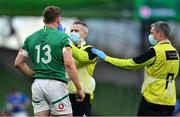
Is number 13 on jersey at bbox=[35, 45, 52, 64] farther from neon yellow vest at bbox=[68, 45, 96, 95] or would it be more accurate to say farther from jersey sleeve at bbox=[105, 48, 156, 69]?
jersey sleeve at bbox=[105, 48, 156, 69]

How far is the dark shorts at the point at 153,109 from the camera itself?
1151 cm

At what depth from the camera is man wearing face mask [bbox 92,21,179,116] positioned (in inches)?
443

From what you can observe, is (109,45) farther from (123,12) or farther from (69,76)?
(69,76)

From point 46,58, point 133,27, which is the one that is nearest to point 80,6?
point 133,27

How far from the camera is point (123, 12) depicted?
19.0 m

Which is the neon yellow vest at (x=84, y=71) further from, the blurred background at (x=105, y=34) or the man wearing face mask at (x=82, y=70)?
the blurred background at (x=105, y=34)

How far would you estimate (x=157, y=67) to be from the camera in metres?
11.3

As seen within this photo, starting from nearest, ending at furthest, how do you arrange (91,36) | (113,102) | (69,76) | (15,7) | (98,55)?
(69,76) < (98,55) < (15,7) < (113,102) < (91,36)

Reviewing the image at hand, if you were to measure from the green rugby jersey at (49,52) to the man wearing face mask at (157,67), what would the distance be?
3.11ft

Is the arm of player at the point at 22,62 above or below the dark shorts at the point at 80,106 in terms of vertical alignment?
above

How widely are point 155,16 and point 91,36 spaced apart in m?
5.82

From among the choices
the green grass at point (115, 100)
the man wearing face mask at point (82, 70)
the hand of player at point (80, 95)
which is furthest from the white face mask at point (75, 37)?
the green grass at point (115, 100)

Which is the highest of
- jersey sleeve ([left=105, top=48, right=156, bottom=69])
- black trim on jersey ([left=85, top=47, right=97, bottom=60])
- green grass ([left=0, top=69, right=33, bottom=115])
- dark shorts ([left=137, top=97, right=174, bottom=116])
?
black trim on jersey ([left=85, top=47, right=97, bottom=60])

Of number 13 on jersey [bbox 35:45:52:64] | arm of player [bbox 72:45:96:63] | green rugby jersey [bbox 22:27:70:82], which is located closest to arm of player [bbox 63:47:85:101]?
green rugby jersey [bbox 22:27:70:82]
